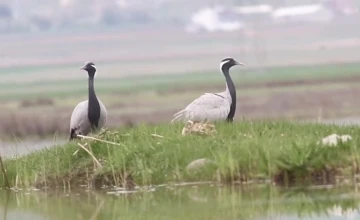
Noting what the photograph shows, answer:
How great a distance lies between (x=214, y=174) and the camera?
49.3ft

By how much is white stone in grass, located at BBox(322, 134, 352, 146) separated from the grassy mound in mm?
78

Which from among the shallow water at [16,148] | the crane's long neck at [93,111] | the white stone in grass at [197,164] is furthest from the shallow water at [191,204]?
the crane's long neck at [93,111]

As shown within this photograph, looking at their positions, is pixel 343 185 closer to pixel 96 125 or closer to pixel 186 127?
pixel 186 127

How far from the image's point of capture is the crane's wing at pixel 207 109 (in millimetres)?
19031

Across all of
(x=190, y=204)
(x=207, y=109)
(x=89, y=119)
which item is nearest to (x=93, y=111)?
(x=89, y=119)

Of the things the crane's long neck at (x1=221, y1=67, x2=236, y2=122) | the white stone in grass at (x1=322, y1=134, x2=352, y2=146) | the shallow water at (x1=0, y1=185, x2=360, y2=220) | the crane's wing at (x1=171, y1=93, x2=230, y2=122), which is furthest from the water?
the crane's long neck at (x1=221, y1=67, x2=236, y2=122)

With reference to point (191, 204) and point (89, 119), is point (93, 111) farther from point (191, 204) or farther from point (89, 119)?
point (191, 204)

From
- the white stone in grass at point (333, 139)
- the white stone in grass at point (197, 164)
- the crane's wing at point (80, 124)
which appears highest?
the crane's wing at point (80, 124)

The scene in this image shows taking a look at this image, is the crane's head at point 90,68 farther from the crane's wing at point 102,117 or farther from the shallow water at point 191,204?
the shallow water at point 191,204

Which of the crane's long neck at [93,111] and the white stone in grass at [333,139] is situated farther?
the crane's long neck at [93,111]

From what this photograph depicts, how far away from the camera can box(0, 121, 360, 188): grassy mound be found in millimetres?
14656

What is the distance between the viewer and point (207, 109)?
62.7ft

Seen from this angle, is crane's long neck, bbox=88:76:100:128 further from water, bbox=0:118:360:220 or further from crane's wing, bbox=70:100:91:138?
water, bbox=0:118:360:220

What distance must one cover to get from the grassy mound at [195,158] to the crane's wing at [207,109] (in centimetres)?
187
